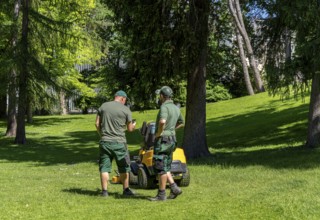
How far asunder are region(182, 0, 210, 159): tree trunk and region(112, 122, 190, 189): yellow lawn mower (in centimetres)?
488

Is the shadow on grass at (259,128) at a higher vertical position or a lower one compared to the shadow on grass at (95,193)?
higher

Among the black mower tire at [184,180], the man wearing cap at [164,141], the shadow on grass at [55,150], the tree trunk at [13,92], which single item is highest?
the tree trunk at [13,92]

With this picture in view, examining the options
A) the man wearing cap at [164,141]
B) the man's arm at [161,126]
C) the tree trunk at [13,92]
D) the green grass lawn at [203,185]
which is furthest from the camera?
the tree trunk at [13,92]

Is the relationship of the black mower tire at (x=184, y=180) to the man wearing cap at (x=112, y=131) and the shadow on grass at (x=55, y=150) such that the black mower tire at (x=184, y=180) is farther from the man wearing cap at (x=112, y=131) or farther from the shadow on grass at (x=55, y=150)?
the shadow on grass at (x=55, y=150)

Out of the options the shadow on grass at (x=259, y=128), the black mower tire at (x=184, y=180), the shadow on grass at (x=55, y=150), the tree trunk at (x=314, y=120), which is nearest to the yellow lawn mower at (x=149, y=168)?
the black mower tire at (x=184, y=180)

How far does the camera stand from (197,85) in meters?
15.2

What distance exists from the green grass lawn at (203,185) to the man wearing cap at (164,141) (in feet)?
0.94

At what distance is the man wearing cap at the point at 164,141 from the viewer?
27.0 ft

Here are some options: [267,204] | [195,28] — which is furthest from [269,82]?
[267,204]

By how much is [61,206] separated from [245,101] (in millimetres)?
29694

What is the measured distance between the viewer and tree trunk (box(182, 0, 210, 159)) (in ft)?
47.8

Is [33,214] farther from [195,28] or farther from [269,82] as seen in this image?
[195,28]

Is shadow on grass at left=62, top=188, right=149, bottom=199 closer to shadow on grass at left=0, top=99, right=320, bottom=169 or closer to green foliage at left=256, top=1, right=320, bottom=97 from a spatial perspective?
shadow on grass at left=0, top=99, right=320, bottom=169

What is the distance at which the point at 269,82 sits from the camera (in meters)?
12.9
